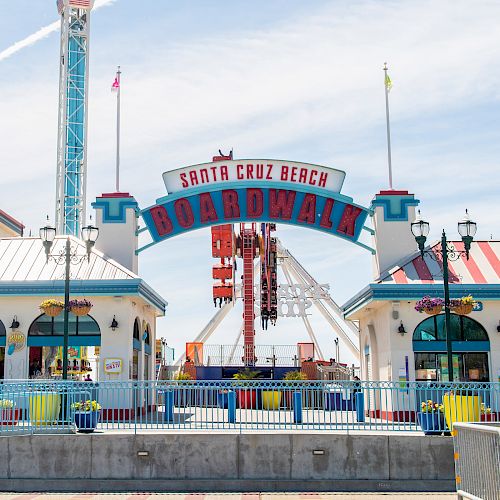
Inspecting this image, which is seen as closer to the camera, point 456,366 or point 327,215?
point 456,366

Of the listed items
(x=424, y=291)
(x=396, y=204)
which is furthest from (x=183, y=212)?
(x=424, y=291)

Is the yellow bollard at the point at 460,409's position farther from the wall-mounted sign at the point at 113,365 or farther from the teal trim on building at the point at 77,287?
the wall-mounted sign at the point at 113,365

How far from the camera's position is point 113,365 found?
26344 mm

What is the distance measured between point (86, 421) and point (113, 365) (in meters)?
7.88

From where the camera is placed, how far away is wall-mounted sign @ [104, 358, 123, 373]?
26297 millimetres

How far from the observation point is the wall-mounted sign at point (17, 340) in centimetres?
2662

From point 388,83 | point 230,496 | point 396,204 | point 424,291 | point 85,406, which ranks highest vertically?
point 388,83

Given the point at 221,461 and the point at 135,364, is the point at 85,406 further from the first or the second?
the point at 135,364

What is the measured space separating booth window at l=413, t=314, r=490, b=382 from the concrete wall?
8.39 m

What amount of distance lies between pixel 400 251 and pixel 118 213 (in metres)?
10.7

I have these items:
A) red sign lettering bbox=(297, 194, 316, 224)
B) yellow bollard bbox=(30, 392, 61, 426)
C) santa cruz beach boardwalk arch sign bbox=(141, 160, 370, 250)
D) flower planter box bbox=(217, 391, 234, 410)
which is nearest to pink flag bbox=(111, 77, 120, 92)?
santa cruz beach boardwalk arch sign bbox=(141, 160, 370, 250)

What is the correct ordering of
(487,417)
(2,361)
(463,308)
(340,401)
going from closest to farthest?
(487,417) → (340,401) → (463,308) → (2,361)

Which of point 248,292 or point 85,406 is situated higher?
point 248,292

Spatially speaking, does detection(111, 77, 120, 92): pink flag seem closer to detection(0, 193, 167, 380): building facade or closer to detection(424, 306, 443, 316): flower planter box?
detection(0, 193, 167, 380): building facade
